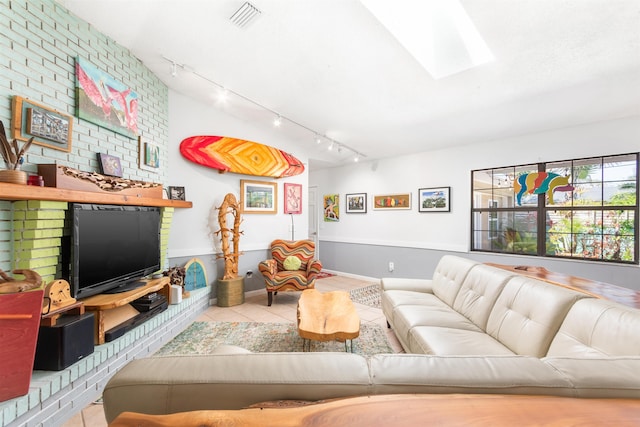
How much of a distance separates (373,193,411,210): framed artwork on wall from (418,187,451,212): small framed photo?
0.24 metres

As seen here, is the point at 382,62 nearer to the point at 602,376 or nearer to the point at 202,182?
the point at 602,376

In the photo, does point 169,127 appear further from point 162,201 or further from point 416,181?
point 416,181

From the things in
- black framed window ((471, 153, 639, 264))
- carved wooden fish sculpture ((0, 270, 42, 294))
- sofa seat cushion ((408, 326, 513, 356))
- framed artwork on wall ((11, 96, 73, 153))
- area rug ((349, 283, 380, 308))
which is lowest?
area rug ((349, 283, 380, 308))

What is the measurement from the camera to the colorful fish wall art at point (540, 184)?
11.5ft

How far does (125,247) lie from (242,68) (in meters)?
2.18

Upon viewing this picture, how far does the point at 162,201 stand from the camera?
9.52ft

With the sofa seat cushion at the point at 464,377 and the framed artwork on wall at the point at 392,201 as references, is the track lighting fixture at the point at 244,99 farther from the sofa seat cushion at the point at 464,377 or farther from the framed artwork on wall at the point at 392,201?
the sofa seat cushion at the point at 464,377

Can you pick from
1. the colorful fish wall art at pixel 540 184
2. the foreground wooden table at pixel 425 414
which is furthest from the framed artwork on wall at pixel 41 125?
the colorful fish wall art at pixel 540 184

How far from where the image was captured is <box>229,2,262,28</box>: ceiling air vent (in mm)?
2086

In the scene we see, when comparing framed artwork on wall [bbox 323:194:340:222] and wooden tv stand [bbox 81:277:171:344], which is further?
framed artwork on wall [bbox 323:194:340:222]

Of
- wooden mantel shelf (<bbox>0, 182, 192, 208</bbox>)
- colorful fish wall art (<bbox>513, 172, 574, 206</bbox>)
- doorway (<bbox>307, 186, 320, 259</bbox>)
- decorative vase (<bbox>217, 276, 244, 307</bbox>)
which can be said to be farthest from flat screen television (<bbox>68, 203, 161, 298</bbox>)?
colorful fish wall art (<bbox>513, 172, 574, 206</bbox>)

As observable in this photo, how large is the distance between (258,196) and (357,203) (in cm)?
222

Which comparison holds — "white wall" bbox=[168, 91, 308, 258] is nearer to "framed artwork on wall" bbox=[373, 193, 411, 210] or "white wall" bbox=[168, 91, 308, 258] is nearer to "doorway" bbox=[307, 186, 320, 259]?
"doorway" bbox=[307, 186, 320, 259]

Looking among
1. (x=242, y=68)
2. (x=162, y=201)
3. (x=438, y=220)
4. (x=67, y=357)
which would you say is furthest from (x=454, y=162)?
(x=67, y=357)
